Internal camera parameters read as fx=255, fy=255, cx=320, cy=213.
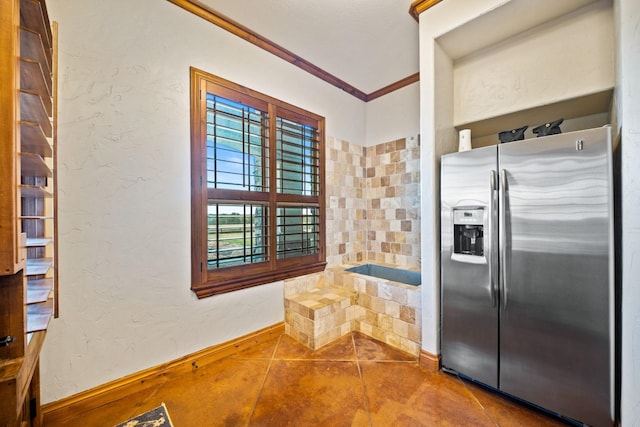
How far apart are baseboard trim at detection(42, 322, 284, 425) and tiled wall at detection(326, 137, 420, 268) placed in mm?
1302

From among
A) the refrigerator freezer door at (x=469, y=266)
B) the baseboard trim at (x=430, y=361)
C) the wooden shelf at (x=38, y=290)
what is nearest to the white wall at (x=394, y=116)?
the refrigerator freezer door at (x=469, y=266)

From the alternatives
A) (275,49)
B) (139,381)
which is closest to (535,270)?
(139,381)

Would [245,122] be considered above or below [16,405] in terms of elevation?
above

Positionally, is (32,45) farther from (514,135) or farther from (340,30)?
(514,135)

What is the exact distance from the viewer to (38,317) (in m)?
0.89

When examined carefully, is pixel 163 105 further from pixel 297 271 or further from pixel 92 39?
pixel 297 271

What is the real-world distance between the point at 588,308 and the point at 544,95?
1394 millimetres

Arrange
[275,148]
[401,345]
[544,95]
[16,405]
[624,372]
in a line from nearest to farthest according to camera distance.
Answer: [16,405] < [624,372] < [544,95] < [401,345] < [275,148]

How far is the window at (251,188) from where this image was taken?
1.96 meters

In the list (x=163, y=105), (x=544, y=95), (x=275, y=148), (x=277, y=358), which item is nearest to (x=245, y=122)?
(x=275, y=148)

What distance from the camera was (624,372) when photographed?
121 cm

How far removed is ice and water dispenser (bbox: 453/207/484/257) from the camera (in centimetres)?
170

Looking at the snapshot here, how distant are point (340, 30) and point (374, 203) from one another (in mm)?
1941

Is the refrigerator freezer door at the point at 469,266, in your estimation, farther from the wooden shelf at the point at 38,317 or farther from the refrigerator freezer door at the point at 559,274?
the wooden shelf at the point at 38,317
